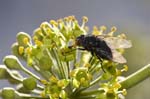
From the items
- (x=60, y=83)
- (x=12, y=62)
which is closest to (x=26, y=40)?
(x=12, y=62)

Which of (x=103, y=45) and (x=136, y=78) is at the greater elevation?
(x=103, y=45)

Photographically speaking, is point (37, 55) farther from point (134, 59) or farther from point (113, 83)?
point (134, 59)

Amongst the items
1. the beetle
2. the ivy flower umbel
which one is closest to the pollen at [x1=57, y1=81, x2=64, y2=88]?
the ivy flower umbel

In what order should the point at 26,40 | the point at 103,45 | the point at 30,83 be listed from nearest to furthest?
1. the point at 30,83
2. the point at 103,45
3. the point at 26,40

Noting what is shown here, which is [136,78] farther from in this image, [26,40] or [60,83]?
[26,40]

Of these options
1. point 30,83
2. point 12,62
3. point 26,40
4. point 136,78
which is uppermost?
point 26,40

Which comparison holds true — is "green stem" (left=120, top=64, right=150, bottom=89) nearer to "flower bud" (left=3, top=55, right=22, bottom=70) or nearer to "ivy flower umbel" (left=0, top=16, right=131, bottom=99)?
"ivy flower umbel" (left=0, top=16, right=131, bottom=99)

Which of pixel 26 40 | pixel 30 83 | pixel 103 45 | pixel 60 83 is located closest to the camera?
pixel 60 83

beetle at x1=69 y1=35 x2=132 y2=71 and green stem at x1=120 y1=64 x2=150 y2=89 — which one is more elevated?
beetle at x1=69 y1=35 x2=132 y2=71

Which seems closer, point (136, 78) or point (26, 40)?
point (136, 78)

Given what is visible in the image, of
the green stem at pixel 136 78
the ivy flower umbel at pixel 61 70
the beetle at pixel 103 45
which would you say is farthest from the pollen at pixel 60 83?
the green stem at pixel 136 78
